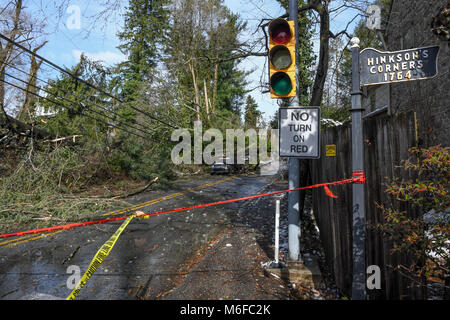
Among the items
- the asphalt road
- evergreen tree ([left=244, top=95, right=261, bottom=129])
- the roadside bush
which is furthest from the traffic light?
evergreen tree ([left=244, top=95, right=261, bottom=129])

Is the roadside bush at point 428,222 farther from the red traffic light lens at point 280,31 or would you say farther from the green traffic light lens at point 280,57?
the red traffic light lens at point 280,31

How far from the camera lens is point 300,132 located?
4.50 m

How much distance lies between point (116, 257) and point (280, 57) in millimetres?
5121

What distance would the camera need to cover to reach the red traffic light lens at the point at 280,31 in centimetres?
418

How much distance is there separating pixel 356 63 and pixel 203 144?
2351cm

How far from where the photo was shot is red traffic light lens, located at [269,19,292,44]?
4.18 meters

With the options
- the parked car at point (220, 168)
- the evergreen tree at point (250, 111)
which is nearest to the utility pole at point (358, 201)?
the parked car at point (220, 168)

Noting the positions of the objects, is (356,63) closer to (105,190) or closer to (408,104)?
(408,104)

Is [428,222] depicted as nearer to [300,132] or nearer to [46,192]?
[300,132]

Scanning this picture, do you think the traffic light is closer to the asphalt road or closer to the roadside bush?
the roadside bush

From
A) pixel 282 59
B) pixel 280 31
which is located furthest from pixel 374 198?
pixel 280 31

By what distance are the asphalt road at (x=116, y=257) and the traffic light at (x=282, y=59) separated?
3547 mm

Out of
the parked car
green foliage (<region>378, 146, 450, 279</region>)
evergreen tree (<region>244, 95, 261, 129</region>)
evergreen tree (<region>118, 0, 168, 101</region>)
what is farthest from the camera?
evergreen tree (<region>244, 95, 261, 129</region>)

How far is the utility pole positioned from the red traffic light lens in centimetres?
128
